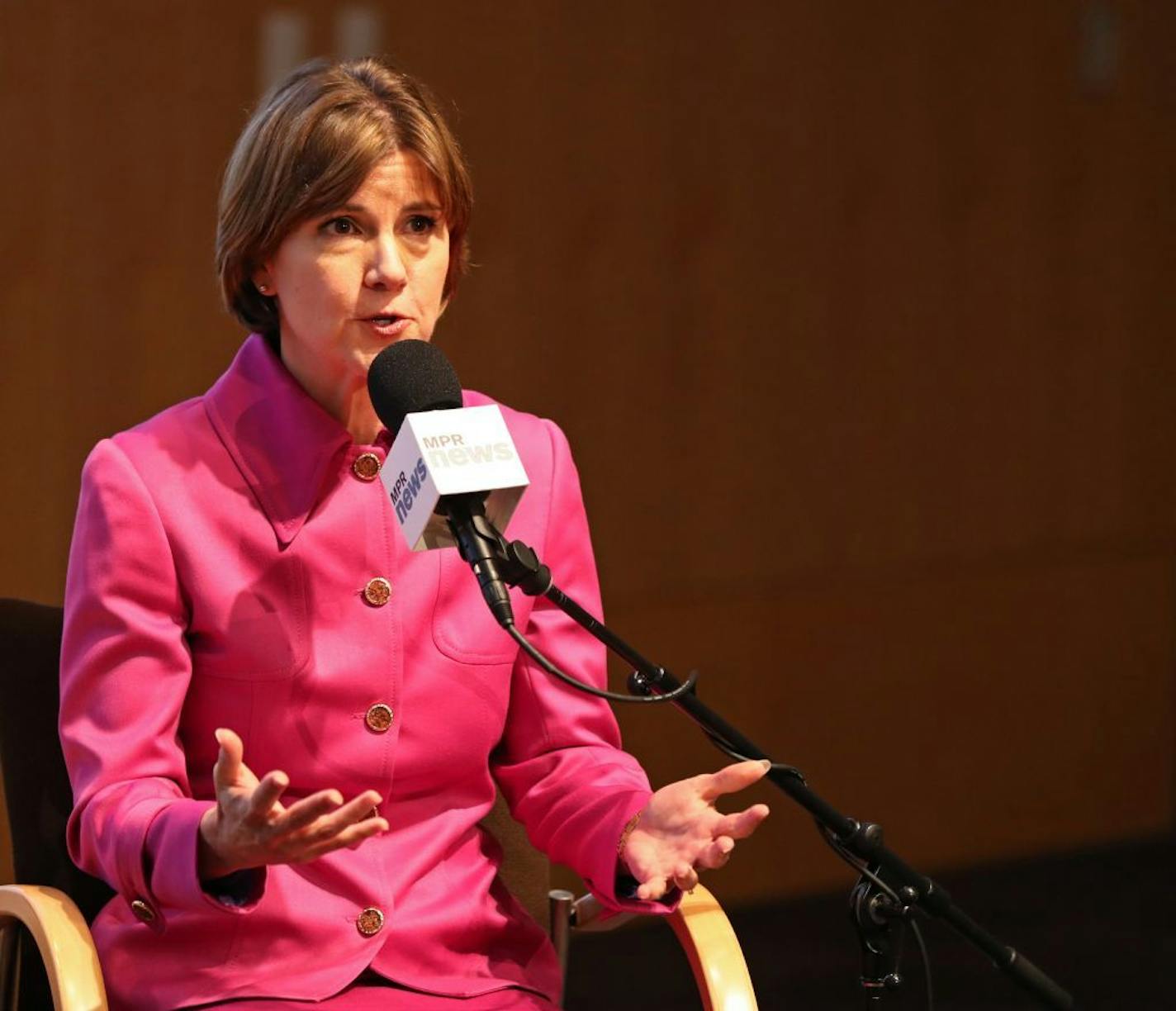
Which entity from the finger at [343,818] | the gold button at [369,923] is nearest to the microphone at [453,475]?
the finger at [343,818]

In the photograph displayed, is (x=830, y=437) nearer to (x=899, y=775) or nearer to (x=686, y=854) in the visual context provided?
(x=899, y=775)

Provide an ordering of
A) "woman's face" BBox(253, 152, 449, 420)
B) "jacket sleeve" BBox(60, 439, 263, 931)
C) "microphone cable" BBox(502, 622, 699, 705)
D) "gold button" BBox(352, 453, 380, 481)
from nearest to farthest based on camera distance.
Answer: "microphone cable" BBox(502, 622, 699, 705), "jacket sleeve" BBox(60, 439, 263, 931), "woman's face" BBox(253, 152, 449, 420), "gold button" BBox(352, 453, 380, 481)

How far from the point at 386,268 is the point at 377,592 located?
0.35 m

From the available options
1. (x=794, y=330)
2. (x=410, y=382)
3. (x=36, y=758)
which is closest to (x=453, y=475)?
(x=410, y=382)

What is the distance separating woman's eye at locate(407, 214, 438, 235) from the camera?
1.96 m

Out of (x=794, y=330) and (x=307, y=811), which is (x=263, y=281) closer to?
(x=307, y=811)

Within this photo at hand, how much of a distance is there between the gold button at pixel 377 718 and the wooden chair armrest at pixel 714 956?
1.22 feet

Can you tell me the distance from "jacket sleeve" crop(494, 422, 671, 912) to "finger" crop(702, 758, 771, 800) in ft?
1.00

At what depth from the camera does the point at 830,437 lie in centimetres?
440

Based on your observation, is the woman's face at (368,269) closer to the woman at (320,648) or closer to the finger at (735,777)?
the woman at (320,648)

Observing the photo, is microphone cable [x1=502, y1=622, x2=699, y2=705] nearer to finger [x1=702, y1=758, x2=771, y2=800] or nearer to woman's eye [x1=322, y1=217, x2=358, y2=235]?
finger [x1=702, y1=758, x2=771, y2=800]

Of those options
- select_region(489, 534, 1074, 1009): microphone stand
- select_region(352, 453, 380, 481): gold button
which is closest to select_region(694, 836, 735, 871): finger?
select_region(489, 534, 1074, 1009): microphone stand

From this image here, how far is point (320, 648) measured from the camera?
1.93m

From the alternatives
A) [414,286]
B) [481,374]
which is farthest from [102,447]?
[481,374]
